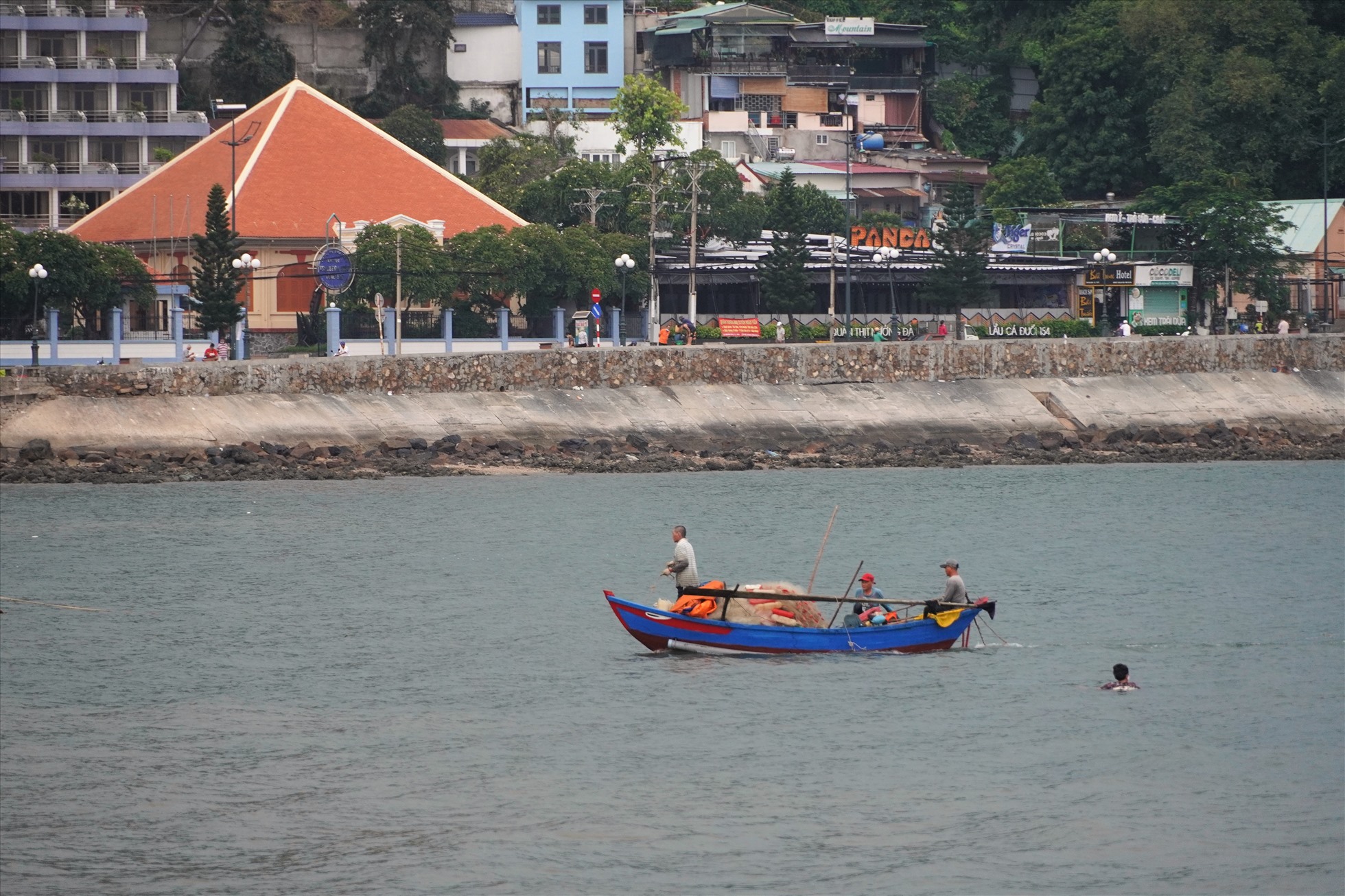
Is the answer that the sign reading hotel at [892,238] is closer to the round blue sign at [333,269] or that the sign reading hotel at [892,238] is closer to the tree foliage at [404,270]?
the tree foliage at [404,270]

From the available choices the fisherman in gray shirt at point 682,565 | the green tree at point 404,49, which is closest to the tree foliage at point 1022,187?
the green tree at point 404,49

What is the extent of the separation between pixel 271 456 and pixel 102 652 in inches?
803

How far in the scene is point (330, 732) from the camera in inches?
1035

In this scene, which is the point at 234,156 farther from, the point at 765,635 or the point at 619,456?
the point at 765,635

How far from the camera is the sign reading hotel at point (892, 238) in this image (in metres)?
77.9

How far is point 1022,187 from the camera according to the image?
88.6m

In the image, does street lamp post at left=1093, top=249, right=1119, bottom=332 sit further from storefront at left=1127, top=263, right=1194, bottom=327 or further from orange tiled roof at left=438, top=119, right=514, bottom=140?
orange tiled roof at left=438, top=119, right=514, bottom=140

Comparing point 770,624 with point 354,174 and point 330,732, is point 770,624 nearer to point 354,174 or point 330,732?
point 330,732

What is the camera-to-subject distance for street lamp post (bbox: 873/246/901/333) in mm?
72812

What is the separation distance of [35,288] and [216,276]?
5.59 meters

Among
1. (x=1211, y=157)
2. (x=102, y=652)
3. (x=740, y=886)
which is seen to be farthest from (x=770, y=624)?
(x=1211, y=157)

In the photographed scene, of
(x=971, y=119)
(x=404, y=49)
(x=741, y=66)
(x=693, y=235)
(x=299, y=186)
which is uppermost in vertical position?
(x=404, y=49)

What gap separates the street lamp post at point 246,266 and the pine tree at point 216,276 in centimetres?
46

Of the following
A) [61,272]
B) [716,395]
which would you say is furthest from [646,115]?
[61,272]
